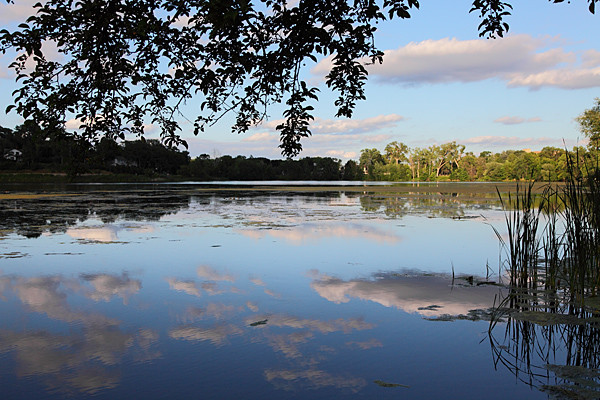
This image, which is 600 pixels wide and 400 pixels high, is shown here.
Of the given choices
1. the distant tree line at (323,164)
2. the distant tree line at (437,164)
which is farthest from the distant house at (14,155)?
the distant tree line at (437,164)

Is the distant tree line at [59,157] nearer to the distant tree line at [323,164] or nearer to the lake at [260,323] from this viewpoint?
the distant tree line at [323,164]

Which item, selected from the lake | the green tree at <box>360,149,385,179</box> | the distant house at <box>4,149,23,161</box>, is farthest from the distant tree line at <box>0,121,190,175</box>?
the green tree at <box>360,149,385,179</box>

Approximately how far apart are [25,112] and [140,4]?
2.07 m

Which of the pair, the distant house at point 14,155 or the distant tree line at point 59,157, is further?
the distant house at point 14,155

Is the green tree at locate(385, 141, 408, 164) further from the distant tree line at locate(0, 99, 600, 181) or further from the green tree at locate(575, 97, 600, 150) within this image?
the green tree at locate(575, 97, 600, 150)

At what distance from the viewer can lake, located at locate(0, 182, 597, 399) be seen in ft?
14.0

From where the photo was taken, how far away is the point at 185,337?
17.7ft

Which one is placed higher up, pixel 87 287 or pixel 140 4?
pixel 140 4

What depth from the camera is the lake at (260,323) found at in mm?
4273

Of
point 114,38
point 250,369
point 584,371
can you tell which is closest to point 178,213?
point 114,38

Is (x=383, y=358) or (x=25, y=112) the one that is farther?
(x=25, y=112)

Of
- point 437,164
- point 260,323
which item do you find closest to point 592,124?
point 260,323

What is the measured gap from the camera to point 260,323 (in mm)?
5887

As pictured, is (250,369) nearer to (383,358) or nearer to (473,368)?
(383,358)
